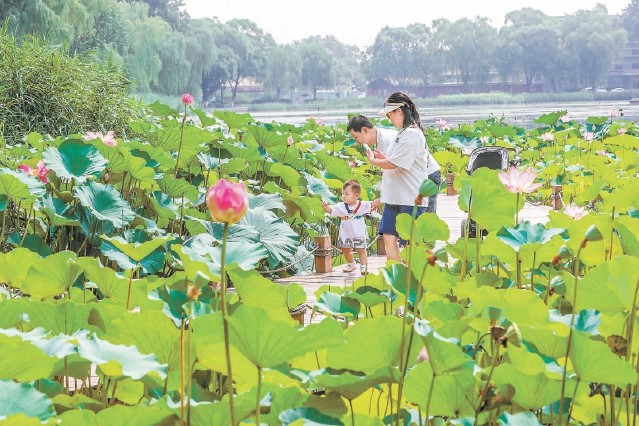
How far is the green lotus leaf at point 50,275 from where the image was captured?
1574 millimetres

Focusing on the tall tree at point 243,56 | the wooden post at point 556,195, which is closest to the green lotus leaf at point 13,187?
the wooden post at point 556,195

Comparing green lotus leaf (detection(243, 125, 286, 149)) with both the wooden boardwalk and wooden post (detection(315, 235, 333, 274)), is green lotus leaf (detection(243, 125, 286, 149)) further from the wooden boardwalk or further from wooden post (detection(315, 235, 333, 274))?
wooden post (detection(315, 235, 333, 274))

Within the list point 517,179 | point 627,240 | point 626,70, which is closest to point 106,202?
point 517,179

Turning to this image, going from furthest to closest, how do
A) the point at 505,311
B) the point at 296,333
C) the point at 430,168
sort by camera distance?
the point at 430,168 → the point at 505,311 → the point at 296,333

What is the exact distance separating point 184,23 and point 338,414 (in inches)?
1795

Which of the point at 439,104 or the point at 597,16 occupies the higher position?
the point at 597,16

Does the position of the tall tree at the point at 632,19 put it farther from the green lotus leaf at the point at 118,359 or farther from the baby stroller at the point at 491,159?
the green lotus leaf at the point at 118,359

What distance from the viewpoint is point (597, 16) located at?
212ft

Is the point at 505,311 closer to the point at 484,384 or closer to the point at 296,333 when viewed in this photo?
the point at 484,384

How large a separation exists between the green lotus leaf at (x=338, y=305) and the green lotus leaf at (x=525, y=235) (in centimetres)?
34

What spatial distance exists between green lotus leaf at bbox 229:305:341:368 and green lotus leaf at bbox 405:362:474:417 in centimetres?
15

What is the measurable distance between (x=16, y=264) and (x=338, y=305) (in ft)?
1.77

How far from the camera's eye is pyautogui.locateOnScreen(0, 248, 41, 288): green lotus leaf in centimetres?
160

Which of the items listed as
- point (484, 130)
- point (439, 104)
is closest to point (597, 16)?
point (439, 104)
